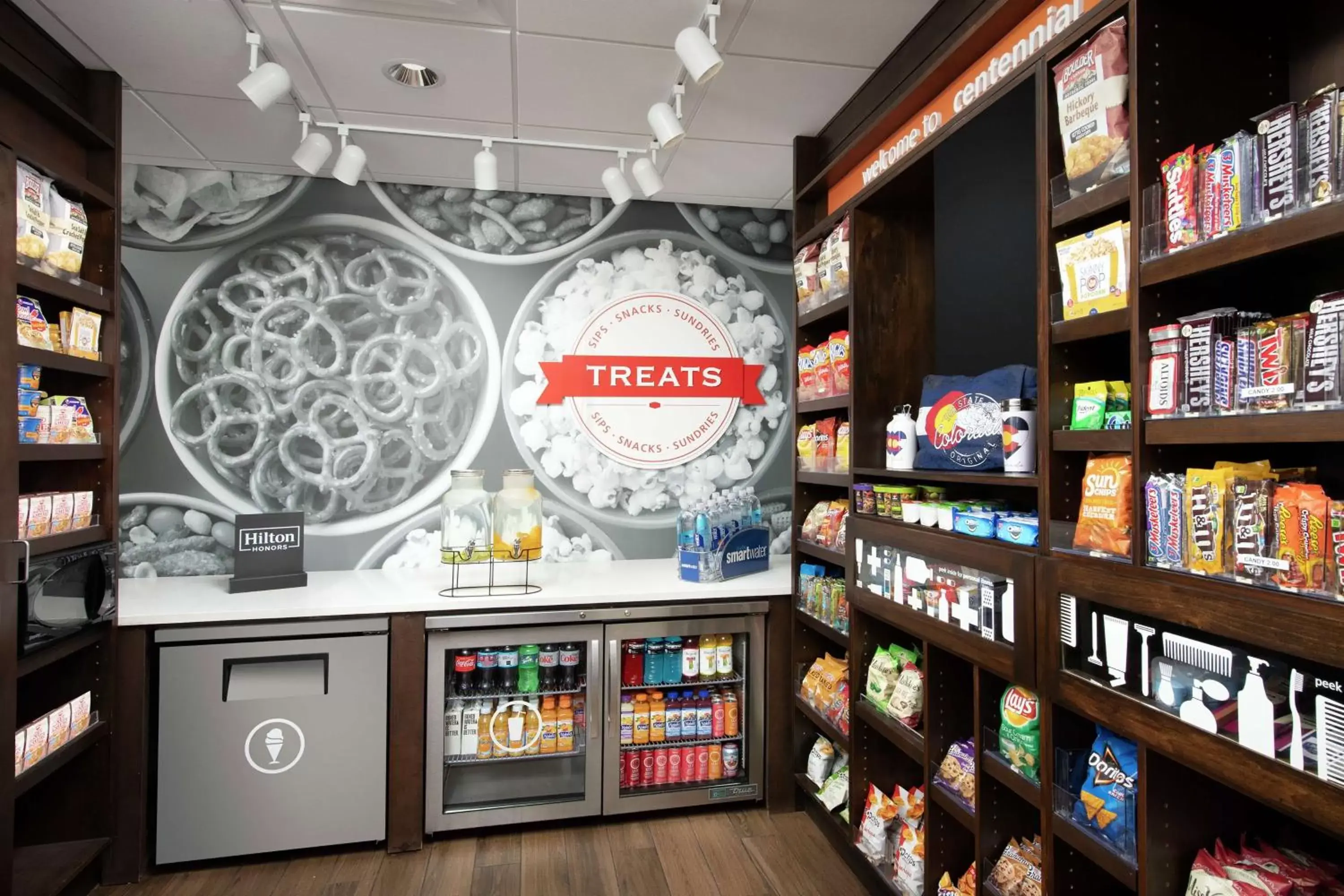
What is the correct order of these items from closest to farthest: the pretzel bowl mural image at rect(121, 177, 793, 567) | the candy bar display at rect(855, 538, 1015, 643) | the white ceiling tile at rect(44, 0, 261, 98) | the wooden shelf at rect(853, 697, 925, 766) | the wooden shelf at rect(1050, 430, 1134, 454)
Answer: the wooden shelf at rect(1050, 430, 1134, 454) < the candy bar display at rect(855, 538, 1015, 643) < the white ceiling tile at rect(44, 0, 261, 98) < the wooden shelf at rect(853, 697, 925, 766) < the pretzel bowl mural image at rect(121, 177, 793, 567)

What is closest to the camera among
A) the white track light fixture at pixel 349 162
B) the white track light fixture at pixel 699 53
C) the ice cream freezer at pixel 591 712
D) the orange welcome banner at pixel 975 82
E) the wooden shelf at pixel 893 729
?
the orange welcome banner at pixel 975 82

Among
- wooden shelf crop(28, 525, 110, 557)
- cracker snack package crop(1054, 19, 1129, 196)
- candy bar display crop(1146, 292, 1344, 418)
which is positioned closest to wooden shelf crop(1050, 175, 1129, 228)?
cracker snack package crop(1054, 19, 1129, 196)

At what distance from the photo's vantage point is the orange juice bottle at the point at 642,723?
3.10 metres

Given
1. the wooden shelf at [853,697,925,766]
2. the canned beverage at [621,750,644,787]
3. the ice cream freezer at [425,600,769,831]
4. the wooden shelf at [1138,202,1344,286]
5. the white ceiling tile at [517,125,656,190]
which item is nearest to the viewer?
the wooden shelf at [1138,202,1344,286]

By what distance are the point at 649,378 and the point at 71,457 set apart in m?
2.34

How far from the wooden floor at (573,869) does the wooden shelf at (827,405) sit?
5.61 feet

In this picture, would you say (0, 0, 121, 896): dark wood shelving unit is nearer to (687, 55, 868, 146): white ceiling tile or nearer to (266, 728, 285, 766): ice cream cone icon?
(266, 728, 285, 766): ice cream cone icon

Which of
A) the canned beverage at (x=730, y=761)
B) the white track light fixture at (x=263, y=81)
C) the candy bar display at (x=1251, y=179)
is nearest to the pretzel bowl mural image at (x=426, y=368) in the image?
the canned beverage at (x=730, y=761)

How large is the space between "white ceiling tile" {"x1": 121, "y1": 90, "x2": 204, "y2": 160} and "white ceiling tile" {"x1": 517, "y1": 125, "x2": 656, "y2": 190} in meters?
1.37

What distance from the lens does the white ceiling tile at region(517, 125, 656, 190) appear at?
3.00m

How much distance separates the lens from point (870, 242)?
2.58 m

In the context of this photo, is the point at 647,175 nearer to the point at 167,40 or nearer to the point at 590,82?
the point at 590,82

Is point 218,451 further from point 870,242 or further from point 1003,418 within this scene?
point 1003,418

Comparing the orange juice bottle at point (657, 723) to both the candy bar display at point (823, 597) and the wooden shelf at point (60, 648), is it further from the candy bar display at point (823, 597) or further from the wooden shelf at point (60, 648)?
the wooden shelf at point (60, 648)
